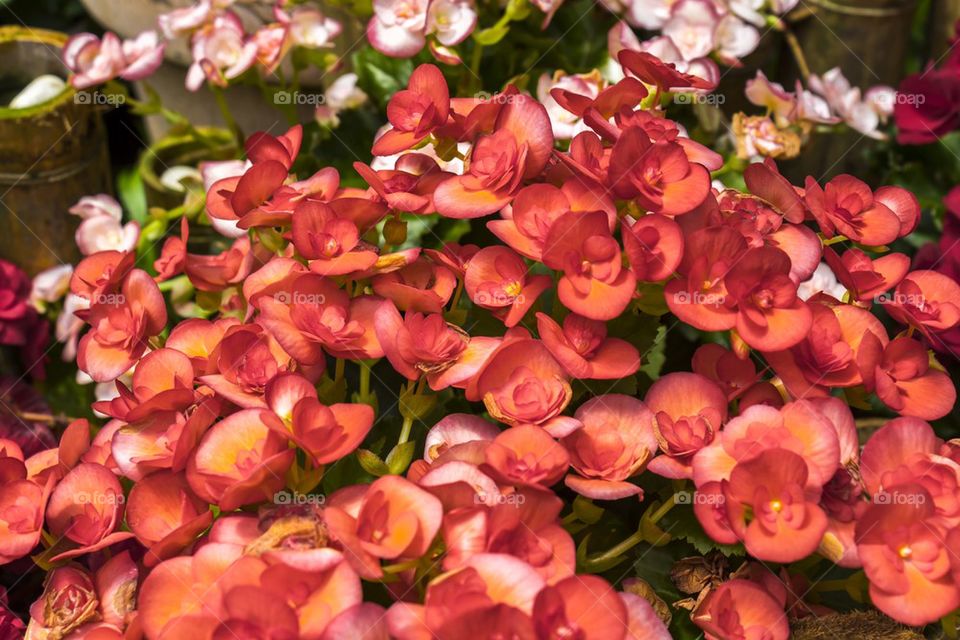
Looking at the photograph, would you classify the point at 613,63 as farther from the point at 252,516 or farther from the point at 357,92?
the point at 252,516

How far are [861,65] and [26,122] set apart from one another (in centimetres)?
105

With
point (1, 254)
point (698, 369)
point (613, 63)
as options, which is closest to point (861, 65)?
point (613, 63)

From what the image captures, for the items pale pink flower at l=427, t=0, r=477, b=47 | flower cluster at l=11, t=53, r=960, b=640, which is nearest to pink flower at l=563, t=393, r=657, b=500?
flower cluster at l=11, t=53, r=960, b=640

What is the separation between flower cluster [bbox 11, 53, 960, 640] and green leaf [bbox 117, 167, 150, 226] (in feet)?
2.16

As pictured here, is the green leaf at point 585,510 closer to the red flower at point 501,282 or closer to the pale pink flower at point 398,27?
the red flower at point 501,282

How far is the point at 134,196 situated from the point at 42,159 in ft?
0.69

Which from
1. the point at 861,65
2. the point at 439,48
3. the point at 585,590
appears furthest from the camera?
the point at 861,65

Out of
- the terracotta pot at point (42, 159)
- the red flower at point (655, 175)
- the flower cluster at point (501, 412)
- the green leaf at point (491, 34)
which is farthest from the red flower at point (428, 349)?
the terracotta pot at point (42, 159)

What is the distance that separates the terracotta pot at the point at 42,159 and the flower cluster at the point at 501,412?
0.48 m

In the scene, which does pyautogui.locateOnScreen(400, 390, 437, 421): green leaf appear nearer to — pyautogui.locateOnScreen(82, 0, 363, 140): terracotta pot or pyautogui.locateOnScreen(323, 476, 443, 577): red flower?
pyautogui.locateOnScreen(323, 476, 443, 577): red flower

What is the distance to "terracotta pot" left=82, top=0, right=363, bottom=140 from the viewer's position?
1140 mm

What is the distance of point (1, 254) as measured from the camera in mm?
1153

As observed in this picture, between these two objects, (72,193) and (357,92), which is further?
(72,193)

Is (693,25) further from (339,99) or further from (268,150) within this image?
(268,150)
